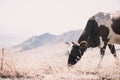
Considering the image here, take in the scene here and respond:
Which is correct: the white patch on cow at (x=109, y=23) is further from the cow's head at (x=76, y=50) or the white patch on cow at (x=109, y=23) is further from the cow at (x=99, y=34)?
the cow's head at (x=76, y=50)

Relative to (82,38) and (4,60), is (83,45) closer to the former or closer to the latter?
(82,38)

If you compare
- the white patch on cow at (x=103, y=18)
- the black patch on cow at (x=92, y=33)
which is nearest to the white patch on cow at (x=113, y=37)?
the white patch on cow at (x=103, y=18)

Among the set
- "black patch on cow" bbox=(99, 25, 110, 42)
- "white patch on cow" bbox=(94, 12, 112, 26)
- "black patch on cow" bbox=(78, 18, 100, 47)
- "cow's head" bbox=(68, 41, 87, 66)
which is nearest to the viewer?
"white patch on cow" bbox=(94, 12, 112, 26)

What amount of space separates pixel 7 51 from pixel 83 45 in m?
7.85

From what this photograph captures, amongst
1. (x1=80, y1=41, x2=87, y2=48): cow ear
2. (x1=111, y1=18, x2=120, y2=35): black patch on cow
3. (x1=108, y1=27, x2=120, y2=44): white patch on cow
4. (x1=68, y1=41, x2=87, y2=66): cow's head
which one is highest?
(x1=111, y1=18, x2=120, y2=35): black patch on cow

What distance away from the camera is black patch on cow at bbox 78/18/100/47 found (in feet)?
48.1

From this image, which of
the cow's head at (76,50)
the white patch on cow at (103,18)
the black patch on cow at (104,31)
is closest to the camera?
the white patch on cow at (103,18)

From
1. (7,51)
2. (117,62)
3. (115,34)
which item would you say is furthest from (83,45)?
(117,62)

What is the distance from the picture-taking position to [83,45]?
14.8 m

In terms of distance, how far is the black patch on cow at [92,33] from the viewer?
48.1 feet

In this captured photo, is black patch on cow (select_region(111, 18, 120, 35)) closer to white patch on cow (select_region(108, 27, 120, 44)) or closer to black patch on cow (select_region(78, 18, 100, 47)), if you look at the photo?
white patch on cow (select_region(108, 27, 120, 44))

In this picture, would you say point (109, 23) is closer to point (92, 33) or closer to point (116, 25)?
point (116, 25)

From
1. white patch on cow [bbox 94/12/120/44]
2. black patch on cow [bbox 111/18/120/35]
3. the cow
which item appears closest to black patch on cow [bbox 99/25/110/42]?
the cow

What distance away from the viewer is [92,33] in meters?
15.0
